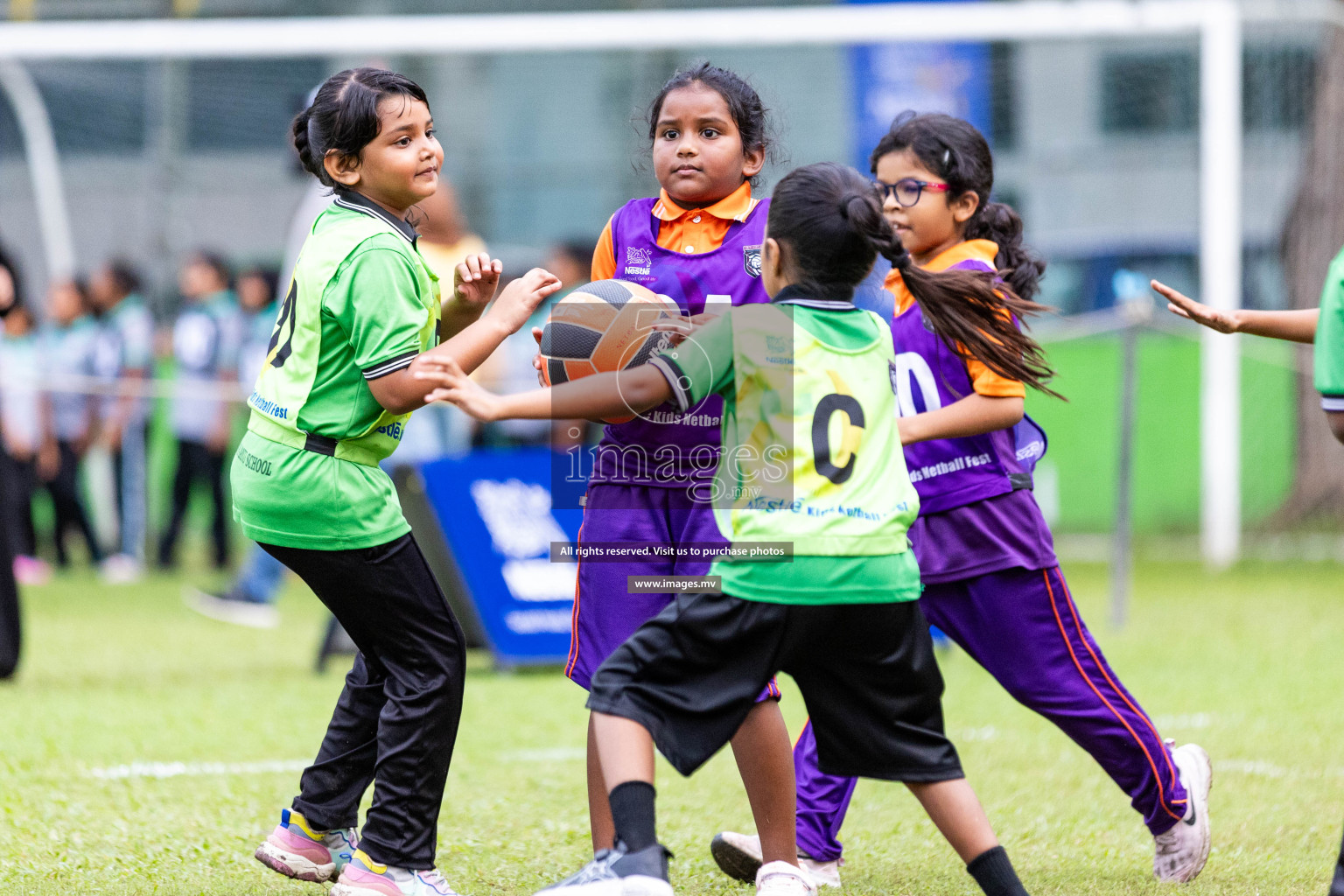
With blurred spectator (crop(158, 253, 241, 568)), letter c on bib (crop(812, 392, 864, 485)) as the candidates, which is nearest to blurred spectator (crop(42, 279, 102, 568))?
blurred spectator (crop(158, 253, 241, 568))

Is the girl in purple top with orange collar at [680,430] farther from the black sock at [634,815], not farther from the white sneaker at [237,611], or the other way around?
the white sneaker at [237,611]

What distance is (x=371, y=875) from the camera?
11.9 feet

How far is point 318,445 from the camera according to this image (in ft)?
11.9

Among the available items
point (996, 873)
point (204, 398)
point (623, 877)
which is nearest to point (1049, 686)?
point (996, 873)

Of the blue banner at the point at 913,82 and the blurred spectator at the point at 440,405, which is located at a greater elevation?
the blue banner at the point at 913,82

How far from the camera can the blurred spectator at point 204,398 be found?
12.4 m

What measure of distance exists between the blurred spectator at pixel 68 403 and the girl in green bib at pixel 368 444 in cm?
938

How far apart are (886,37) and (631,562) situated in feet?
28.4

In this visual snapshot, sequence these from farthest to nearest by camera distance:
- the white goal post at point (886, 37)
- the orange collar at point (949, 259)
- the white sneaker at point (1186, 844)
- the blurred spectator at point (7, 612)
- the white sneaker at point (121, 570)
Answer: the white sneaker at point (121, 570) → the white goal post at point (886, 37) → the blurred spectator at point (7, 612) → the orange collar at point (949, 259) → the white sneaker at point (1186, 844)

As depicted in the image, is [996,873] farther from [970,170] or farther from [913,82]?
[913,82]

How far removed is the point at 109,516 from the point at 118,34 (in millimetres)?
4602

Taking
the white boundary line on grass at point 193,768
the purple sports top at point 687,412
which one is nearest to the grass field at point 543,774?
the white boundary line on grass at point 193,768

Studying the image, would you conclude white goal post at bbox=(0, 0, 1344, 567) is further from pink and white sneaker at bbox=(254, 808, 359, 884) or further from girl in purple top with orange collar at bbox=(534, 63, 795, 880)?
pink and white sneaker at bbox=(254, 808, 359, 884)

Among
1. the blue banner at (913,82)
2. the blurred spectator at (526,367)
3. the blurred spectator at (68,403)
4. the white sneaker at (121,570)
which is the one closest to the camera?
the blurred spectator at (526,367)
